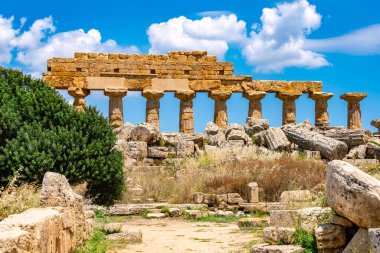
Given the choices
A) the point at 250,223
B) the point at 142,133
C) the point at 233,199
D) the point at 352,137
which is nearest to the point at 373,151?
the point at 352,137

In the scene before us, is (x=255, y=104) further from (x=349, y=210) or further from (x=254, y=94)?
(x=349, y=210)

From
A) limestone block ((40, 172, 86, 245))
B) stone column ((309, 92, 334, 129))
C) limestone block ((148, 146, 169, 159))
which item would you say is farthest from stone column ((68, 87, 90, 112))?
limestone block ((40, 172, 86, 245))

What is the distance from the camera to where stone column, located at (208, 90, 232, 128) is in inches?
1281

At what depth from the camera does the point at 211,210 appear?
1656 cm

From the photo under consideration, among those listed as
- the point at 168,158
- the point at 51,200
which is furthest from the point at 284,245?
the point at 168,158

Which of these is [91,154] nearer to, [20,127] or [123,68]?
[20,127]

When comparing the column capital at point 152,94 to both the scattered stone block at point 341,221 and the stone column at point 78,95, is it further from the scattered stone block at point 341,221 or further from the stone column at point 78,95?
the scattered stone block at point 341,221

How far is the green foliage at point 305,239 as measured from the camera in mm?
8653

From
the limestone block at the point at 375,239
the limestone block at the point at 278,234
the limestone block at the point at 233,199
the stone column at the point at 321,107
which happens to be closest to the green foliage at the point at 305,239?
the limestone block at the point at 278,234

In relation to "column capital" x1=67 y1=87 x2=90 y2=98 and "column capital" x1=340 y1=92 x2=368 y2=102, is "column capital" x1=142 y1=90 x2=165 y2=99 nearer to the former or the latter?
"column capital" x1=67 y1=87 x2=90 y2=98

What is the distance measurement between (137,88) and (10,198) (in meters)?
23.8

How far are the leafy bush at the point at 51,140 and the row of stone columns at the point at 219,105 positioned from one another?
16.2 meters

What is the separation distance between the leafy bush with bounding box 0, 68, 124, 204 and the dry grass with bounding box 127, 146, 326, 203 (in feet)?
14.2

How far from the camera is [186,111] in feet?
106
